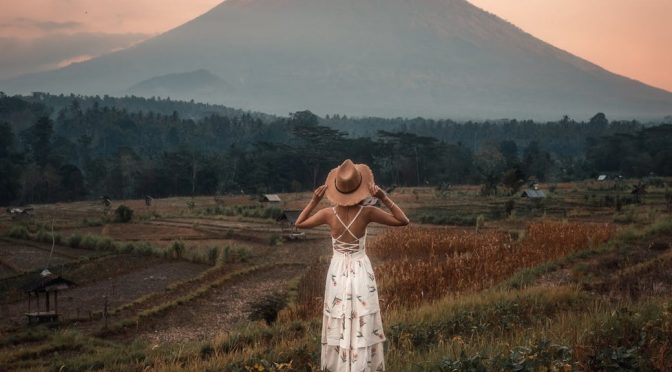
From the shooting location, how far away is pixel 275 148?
61.2 metres

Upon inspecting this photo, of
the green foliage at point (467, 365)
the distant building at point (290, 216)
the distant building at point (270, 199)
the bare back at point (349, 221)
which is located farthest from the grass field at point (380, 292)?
the distant building at point (270, 199)

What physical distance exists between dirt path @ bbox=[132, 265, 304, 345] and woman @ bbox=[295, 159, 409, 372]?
6.14m

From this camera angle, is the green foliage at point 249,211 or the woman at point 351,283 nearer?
the woman at point 351,283

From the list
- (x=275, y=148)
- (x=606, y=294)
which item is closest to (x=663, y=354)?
(x=606, y=294)

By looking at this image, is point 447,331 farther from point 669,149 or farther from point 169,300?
point 669,149

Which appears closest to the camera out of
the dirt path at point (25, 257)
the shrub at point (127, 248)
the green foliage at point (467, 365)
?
the green foliage at point (467, 365)

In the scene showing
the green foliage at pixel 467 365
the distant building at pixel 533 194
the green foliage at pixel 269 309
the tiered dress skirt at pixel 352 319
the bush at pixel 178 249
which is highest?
the tiered dress skirt at pixel 352 319

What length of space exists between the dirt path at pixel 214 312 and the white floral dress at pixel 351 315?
241 inches

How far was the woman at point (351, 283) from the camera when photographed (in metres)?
5.05

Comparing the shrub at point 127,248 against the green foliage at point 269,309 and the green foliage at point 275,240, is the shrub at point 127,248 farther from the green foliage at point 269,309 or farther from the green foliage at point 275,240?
the green foliage at point 269,309

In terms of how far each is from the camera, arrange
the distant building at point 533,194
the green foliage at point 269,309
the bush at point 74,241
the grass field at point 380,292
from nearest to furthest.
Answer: the grass field at point 380,292 < the green foliage at point 269,309 < the bush at point 74,241 < the distant building at point 533,194

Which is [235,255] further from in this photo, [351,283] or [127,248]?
[351,283]

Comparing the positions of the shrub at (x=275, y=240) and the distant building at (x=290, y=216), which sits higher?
the distant building at (x=290, y=216)

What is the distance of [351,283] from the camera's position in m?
5.12
